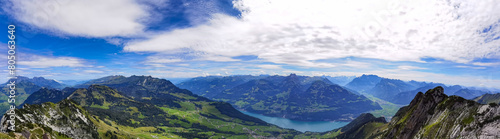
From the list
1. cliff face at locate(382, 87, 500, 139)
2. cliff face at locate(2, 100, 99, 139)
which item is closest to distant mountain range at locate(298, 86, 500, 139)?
cliff face at locate(382, 87, 500, 139)

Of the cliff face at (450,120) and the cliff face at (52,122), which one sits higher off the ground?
the cliff face at (450,120)

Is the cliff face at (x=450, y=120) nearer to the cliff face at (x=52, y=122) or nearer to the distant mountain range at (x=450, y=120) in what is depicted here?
the distant mountain range at (x=450, y=120)

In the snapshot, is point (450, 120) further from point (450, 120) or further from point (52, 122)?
Result: point (52, 122)

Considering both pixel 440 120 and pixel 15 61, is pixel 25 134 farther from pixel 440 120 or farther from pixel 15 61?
pixel 440 120

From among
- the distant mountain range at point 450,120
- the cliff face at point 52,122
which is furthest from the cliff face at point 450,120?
the cliff face at point 52,122

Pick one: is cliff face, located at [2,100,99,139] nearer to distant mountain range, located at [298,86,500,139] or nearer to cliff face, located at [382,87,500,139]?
distant mountain range, located at [298,86,500,139]

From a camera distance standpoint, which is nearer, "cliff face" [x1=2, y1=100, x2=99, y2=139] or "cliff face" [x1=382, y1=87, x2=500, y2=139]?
"cliff face" [x1=382, y1=87, x2=500, y2=139]

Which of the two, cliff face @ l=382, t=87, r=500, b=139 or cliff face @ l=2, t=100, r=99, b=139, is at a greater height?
cliff face @ l=382, t=87, r=500, b=139

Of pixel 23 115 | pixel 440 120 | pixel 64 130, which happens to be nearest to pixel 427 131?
pixel 440 120

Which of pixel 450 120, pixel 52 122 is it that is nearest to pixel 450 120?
pixel 450 120
